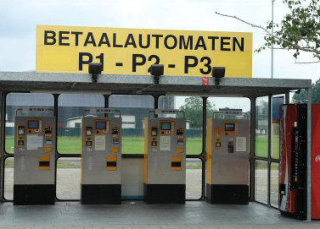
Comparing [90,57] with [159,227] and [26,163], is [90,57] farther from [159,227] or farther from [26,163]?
[159,227]

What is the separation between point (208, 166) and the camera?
12.6 metres

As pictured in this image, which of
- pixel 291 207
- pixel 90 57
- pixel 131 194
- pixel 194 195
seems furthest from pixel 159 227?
pixel 90 57

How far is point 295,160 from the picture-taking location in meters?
10.3

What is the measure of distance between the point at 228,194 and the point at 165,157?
1.46m

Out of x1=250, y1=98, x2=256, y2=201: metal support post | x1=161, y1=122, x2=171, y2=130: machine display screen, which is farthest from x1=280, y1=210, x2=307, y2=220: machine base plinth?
x1=161, y1=122, x2=171, y2=130: machine display screen

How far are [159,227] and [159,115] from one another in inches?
126

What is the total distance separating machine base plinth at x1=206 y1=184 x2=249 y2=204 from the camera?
12.4 metres

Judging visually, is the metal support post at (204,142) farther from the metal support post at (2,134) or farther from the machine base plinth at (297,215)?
the metal support post at (2,134)

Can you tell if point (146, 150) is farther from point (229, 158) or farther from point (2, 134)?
point (2, 134)

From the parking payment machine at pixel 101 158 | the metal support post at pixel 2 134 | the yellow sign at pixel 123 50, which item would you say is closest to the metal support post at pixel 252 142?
the yellow sign at pixel 123 50

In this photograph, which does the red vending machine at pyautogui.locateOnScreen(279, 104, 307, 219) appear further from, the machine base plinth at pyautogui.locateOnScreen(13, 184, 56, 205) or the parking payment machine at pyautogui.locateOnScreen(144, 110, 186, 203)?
the machine base plinth at pyautogui.locateOnScreen(13, 184, 56, 205)

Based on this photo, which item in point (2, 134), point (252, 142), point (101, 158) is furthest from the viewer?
point (252, 142)

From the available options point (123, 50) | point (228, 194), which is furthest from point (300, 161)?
point (123, 50)

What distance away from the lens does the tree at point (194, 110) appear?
12977mm
